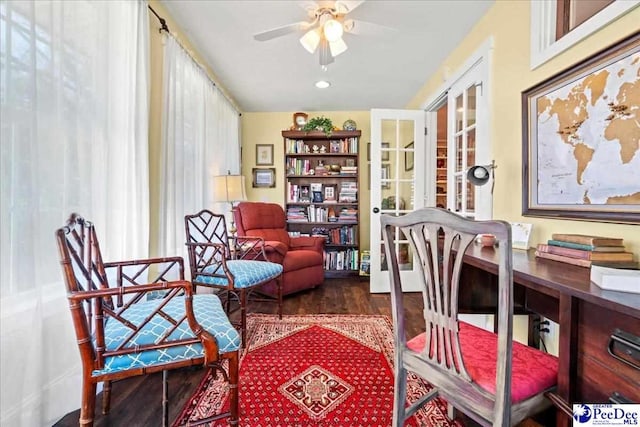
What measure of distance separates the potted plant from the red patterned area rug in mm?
2686

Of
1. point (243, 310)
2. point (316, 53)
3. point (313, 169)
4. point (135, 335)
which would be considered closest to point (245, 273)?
point (243, 310)

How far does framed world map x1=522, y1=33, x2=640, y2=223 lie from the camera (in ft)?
3.78

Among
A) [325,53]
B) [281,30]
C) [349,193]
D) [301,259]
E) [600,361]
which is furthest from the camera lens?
[349,193]

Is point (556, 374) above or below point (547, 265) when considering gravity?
below

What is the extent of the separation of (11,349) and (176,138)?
63.6 inches

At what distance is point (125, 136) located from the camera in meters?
1.75

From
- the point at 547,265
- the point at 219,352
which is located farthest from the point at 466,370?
the point at 219,352

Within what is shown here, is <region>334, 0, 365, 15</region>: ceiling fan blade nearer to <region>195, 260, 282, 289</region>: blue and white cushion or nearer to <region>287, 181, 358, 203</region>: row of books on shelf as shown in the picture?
<region>195, 260, 282, 289</region>: blue and white cushion

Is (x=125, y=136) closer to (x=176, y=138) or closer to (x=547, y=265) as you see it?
(x=176, y=138)

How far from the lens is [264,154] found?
4469 millimetres

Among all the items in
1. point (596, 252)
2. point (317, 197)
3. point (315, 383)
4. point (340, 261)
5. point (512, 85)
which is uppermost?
point (512, 85)

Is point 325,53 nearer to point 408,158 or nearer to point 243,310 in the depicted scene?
point 408,158

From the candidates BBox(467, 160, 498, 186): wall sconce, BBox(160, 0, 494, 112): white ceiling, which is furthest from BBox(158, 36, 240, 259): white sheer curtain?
BBox(467, 160, 498, 186): wall sconce

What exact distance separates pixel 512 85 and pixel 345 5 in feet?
3.93
